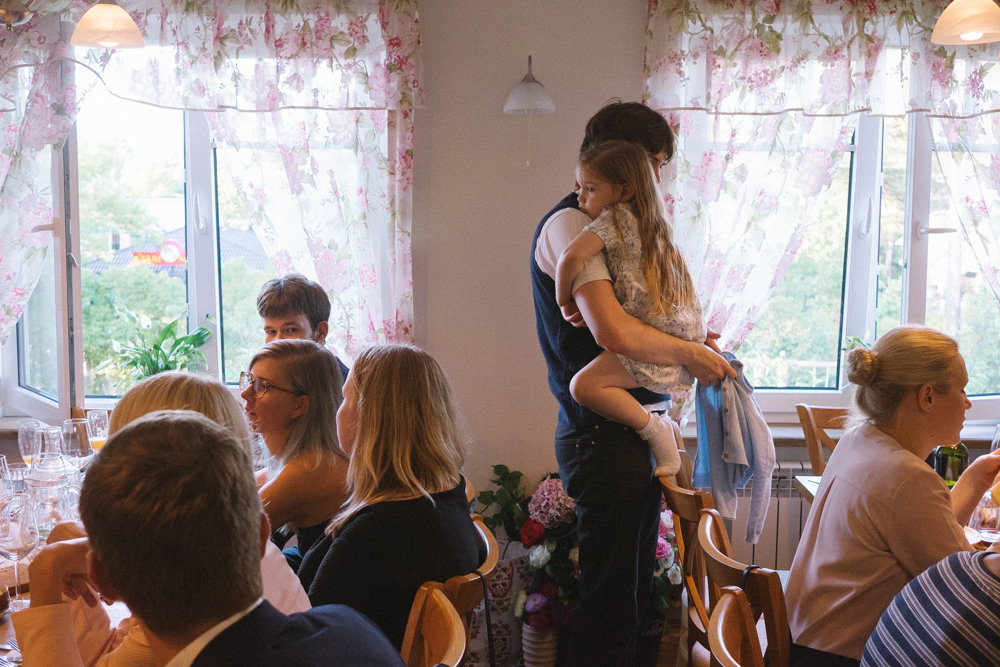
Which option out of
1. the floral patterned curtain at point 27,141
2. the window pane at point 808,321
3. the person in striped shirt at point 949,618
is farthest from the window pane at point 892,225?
the floral patterned curtain at point 27,141

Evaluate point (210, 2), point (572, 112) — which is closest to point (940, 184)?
point (572, 112)

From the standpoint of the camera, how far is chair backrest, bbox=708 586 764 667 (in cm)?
135

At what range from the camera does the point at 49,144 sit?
341 cm

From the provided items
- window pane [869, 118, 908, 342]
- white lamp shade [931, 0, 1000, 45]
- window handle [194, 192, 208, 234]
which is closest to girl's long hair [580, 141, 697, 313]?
white lamp shade [931, 0, 1000, 45]

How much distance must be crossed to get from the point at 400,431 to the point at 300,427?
43cm

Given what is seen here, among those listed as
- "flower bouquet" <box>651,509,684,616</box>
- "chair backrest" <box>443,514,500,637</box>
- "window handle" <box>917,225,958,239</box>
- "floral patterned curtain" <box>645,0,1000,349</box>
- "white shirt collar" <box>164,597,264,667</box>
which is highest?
"floral patterned curtain" <box>645,0,1000,349</box>

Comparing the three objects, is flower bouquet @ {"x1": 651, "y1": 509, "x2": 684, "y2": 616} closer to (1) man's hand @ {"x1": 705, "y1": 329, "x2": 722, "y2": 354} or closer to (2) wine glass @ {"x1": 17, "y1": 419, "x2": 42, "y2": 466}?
(1) man's hand @ {"x1": 705, "y1": 329, "x2": 722, "y2": 354}

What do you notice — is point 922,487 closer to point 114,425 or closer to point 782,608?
point 782,608

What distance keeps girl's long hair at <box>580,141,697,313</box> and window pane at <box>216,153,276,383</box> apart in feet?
6.08

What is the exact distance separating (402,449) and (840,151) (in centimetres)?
240

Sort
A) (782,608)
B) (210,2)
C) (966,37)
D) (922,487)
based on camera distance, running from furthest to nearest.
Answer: (210,2) < (966,37) < (922,487) < (782,608)

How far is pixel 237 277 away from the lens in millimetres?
3699

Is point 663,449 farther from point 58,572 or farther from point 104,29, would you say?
point 104,29

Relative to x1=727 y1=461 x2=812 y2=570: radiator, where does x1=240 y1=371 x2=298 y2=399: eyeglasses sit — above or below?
above
